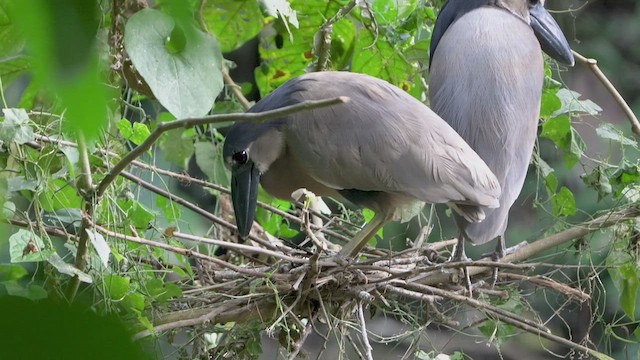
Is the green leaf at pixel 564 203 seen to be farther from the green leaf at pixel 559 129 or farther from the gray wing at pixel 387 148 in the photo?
the gray wing at pixel 387 148

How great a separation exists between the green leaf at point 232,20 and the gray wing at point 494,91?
40cm

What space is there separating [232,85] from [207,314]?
2.33ft

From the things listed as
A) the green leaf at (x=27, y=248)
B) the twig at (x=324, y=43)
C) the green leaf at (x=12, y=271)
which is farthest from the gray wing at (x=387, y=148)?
the green leaf at (x=12, y=271)

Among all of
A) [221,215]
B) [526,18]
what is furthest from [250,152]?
[526,18]

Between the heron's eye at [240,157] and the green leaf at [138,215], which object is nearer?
the green leaf at [138,215]

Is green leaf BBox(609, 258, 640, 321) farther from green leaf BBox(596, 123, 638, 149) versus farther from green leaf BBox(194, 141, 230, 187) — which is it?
green leaf BBox(194, 141, 230, 187)

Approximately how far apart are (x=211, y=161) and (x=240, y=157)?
0.87ft

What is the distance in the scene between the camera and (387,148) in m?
A: 1.56

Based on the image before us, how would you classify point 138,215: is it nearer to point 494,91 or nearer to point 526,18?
point 494,91

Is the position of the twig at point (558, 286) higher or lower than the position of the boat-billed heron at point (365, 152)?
lower

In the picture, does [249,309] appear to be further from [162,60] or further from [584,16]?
[584,16]

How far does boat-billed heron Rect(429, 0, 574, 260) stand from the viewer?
1.76 metres

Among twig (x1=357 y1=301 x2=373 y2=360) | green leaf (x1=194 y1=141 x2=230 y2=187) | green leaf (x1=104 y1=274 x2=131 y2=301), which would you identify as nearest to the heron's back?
twig (x1=357 y1=301 x2=373 y2=360)

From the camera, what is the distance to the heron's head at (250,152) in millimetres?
1700
